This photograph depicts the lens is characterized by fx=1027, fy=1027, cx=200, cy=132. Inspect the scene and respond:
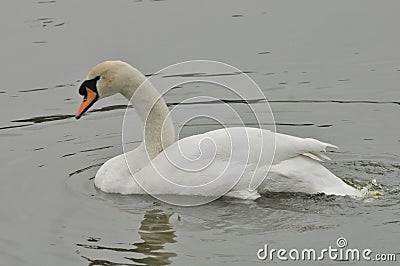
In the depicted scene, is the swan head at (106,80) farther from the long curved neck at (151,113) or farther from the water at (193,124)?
the water at (193,124)

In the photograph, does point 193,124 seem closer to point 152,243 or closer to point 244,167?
point 244,167

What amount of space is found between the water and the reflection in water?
0.02m

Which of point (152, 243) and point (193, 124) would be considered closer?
point (152, 243)

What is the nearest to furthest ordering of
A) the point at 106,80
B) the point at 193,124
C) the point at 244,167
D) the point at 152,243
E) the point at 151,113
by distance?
the point at 152,243
the point at 244,167
the point at 106,80
the point at 151,113
the point at 193,124

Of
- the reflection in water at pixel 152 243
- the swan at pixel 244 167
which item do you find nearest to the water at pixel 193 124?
the reflection in water at pixel 152 243

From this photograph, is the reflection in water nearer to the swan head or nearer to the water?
the water

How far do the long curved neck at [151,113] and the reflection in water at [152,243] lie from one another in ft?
3.05

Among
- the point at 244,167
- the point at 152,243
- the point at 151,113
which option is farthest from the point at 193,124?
the point at 152,243

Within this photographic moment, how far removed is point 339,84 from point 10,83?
14.0ft

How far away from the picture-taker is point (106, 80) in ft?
31.7

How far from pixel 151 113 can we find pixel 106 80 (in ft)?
1.78

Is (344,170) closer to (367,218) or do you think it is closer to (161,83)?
(367,218)

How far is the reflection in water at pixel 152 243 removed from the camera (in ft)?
26.2

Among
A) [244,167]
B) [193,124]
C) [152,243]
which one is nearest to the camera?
[152,243]
